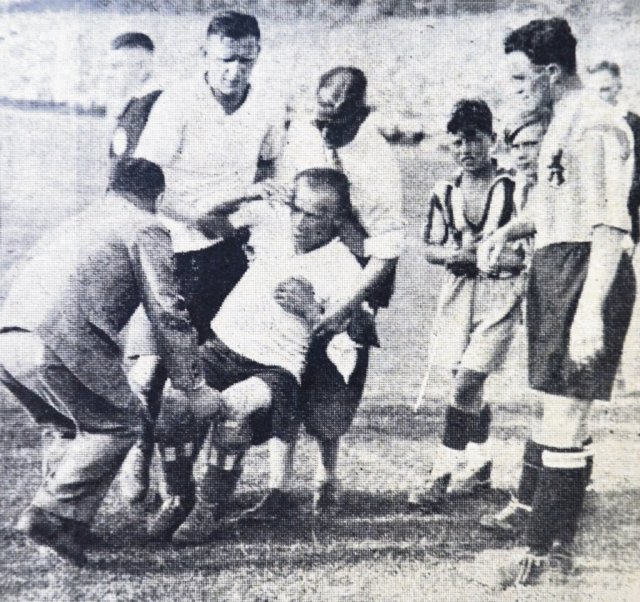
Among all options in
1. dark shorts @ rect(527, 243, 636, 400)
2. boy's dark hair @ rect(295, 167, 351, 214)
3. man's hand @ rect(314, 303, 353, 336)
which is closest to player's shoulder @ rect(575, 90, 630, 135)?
dark shorts @ rect(527, 243, 636, 400)

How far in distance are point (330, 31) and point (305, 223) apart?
798mm

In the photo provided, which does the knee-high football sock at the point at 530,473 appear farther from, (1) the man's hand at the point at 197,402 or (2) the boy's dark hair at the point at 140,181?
(2) the boy's dark hair at the point at 140,181

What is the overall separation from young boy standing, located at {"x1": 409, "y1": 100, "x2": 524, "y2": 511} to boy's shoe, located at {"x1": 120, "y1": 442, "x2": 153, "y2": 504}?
123 centimetres

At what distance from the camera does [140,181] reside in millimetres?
3316

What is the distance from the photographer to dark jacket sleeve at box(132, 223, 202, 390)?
10.8 ft

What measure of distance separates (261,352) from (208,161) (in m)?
0.79

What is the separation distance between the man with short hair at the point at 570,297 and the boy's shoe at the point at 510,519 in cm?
3

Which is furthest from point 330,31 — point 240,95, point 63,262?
point 63,262

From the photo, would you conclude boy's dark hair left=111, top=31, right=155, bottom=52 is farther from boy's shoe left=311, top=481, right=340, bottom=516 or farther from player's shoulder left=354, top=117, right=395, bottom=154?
boy's shoe left=311, top=481, right=340, bottom=516

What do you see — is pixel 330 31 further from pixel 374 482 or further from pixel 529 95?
pixel 374 482

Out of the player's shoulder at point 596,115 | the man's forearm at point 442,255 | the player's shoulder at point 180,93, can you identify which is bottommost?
the man's forearm at point 442,255

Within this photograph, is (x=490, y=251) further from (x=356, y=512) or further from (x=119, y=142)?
(x=119, y=142)

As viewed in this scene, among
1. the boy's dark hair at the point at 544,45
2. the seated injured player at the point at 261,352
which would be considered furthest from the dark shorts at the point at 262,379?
the boy's dark hair at the point at 544,45

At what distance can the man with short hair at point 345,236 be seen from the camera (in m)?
3.34
